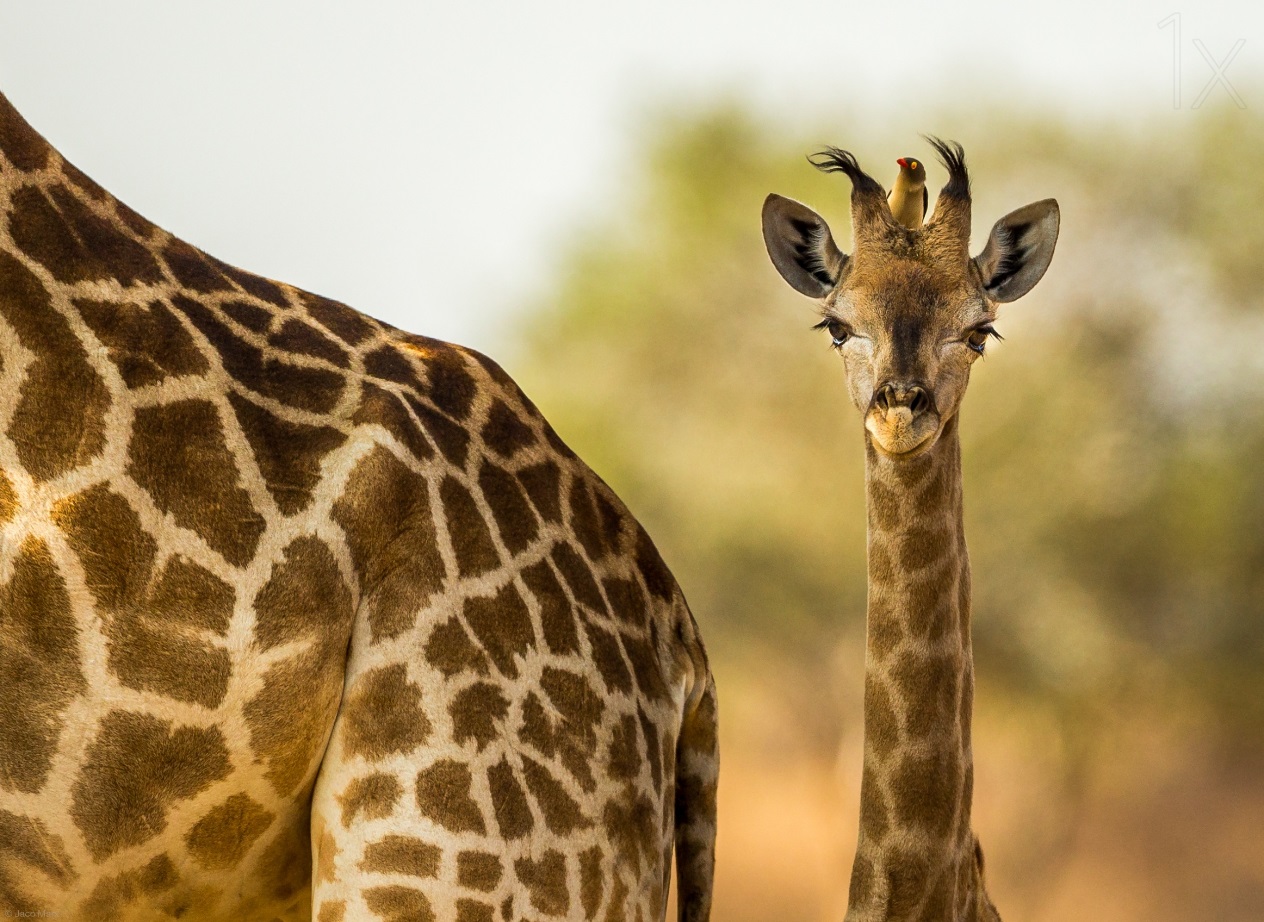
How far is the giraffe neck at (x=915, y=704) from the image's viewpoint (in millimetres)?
4332

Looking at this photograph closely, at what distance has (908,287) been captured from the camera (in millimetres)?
4445

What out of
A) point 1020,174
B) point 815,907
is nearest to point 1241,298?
point 1020,174

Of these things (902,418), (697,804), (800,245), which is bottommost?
(697,804)

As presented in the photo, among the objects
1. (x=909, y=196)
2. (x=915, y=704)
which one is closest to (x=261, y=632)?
(x=915, y=704)

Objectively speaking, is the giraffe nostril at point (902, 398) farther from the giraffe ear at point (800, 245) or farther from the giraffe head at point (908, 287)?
the giraffe ear at point (800, 245)

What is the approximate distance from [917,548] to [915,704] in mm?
450

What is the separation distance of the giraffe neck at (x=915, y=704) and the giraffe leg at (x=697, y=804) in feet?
1.65

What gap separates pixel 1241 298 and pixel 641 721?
16.5 m

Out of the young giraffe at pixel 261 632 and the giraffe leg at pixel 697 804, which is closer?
the young giraffe at pixel 261 632

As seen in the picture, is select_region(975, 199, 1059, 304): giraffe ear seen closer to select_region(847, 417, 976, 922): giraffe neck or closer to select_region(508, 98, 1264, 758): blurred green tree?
select_region(847, 417, 976, 922): giraffe neck

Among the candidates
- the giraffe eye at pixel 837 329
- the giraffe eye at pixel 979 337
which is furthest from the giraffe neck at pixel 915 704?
the giraffe eye at pixel 837 329

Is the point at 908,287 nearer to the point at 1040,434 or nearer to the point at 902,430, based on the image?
the point at 902,430

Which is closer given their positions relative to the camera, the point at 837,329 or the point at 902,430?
the point at 902,430

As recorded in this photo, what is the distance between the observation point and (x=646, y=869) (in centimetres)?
366
